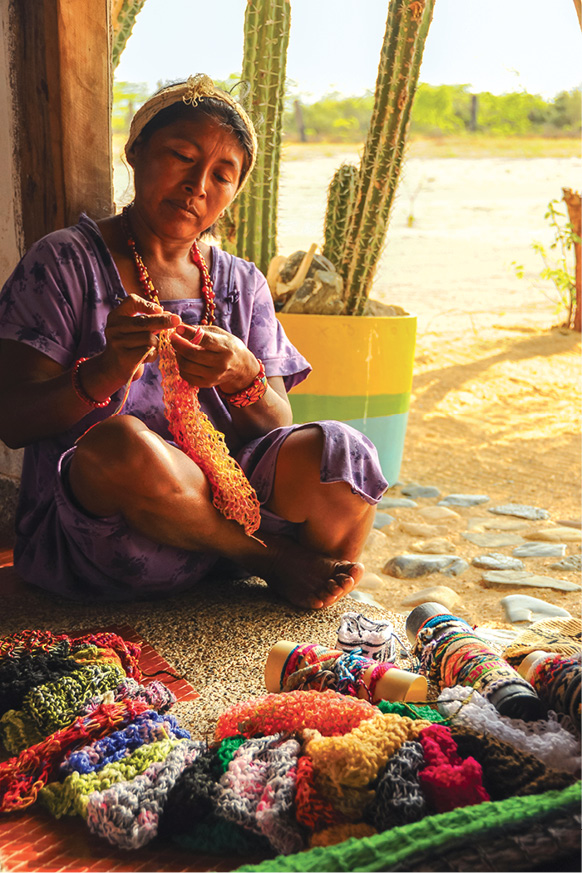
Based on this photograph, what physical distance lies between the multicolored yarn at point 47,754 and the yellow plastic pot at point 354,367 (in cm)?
238

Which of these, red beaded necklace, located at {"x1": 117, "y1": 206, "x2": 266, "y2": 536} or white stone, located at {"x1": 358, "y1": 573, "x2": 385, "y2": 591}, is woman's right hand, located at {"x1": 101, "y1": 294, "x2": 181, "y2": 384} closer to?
red beaded necklace, located at {"x1": 117, "y1": 206, "x2": 266, "y2": 536}

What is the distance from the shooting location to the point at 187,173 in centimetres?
211

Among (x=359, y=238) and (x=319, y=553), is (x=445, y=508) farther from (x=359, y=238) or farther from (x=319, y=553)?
(x=319, y=553)

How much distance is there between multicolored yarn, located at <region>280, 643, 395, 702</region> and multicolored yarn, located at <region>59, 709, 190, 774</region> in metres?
0.27

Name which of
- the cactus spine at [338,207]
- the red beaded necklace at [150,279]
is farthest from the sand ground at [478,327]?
the red beaded necklace at [150,279]

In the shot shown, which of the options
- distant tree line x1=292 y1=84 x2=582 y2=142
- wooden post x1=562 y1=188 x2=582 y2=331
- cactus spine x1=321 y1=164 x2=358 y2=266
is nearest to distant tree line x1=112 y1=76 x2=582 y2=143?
distant tree line x1=292 y1=84 x2=582 y2=142

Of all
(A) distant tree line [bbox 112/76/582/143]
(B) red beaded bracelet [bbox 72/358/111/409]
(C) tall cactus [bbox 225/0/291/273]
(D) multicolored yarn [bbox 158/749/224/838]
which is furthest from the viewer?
(A) distant tree line [bbox 112/76/582/143]

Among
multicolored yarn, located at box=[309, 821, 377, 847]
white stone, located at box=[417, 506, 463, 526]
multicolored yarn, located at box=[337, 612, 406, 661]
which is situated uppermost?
multicolored yarn, located at box=[309, 821, 377, 847]

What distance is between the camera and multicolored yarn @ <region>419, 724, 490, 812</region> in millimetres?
1177

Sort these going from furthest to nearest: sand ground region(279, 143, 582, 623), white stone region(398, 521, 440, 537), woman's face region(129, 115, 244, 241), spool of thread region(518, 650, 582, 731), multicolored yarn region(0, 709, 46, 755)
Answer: sand ground region(279, 143, 582, 623) < white stone region(398, 521, 440, 537) < woman's face region(129, 115, 244, 241) < multicolored yarn region(0, 709, 46, 755) < spool of thread region(518, 650, 582, 731)

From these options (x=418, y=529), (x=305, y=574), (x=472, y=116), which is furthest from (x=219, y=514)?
(x=472, y=116)

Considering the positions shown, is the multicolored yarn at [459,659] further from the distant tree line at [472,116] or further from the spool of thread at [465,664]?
the distant tree line at [472,116]

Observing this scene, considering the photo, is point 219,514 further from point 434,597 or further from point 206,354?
point 434,597

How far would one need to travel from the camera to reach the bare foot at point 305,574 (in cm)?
224
